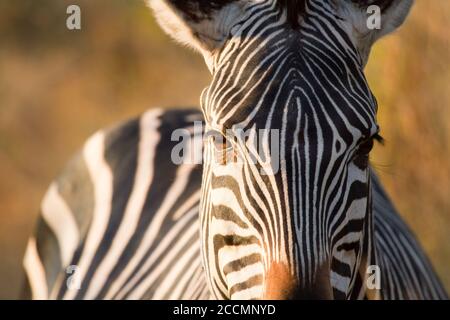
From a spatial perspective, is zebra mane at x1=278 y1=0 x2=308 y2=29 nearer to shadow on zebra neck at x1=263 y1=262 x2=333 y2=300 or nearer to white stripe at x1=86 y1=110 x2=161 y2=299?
shadow on zebra neck at x1=263 y1=262 x2=333 y2=300

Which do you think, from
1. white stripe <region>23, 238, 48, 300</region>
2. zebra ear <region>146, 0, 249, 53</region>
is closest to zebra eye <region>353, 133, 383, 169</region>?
zebra ear <region>146, 0, 249, 53</region>

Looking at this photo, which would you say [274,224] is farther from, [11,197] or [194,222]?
[11,197]

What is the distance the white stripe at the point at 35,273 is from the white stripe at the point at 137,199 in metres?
0.59

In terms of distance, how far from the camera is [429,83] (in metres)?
6.94

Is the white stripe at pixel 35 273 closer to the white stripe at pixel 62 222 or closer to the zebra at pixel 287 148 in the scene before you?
the white stripe at pixel 62 222

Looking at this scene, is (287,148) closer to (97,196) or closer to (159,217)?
(159,217)

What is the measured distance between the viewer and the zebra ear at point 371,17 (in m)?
2.83

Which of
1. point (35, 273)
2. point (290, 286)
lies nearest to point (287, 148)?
point (290, 286)

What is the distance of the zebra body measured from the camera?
13.0 feet

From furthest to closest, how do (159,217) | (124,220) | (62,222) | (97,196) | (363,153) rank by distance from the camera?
(62,222) → (97,196) → (124,220) → (159,217) → (363,153)

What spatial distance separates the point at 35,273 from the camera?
16.8 ft

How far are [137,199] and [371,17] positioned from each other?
216cm

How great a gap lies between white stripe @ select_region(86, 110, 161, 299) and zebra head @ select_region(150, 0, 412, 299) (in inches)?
66.8

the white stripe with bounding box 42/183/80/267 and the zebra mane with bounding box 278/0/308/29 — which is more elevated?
the zebra mane with bounding box 278/0/308/29
